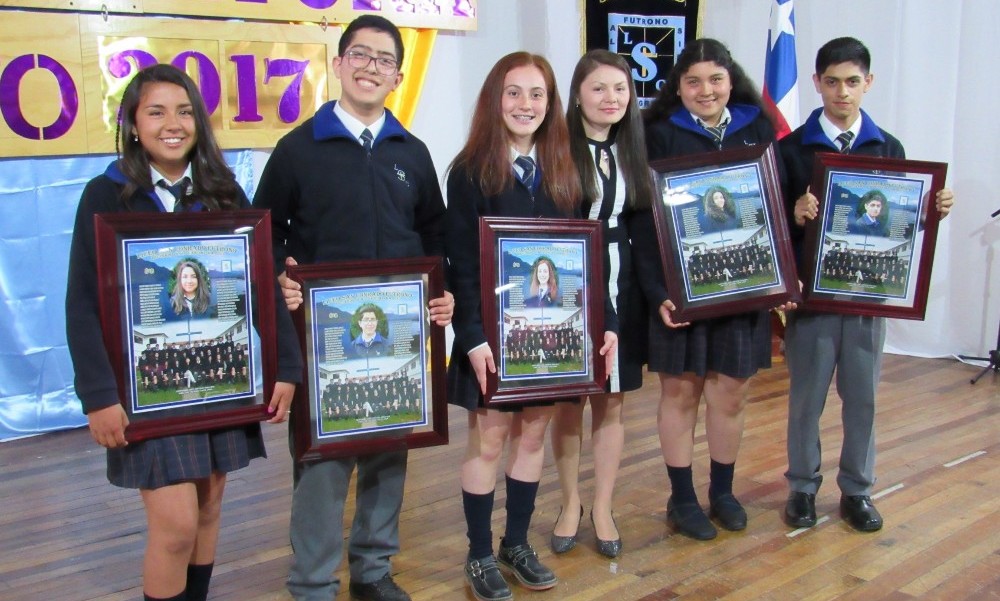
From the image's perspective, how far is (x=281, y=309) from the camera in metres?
2.15

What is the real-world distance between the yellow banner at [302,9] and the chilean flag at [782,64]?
1.71 m

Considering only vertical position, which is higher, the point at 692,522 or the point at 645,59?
the point at 645,59

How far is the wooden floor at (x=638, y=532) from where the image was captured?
8.80 ft

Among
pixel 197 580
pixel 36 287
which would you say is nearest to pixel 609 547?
pixel 197 580

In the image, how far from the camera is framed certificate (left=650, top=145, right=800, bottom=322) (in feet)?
8.92

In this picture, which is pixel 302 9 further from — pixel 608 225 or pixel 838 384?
pixel 838 384

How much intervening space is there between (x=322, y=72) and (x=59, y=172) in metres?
1.33

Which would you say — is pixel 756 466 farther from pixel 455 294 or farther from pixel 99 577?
pixel 99 577

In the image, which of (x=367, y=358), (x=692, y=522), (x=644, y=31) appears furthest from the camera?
(x=644, y=31)

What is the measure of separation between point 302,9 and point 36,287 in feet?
5.86

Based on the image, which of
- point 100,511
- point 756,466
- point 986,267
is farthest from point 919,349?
point 100,511

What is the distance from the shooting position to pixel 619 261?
273cm

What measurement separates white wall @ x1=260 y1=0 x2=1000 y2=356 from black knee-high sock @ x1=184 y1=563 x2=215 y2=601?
3.37m

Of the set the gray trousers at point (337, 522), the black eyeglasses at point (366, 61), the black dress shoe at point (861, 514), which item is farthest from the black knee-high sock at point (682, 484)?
the black eyeglasses at point (366, 61)
